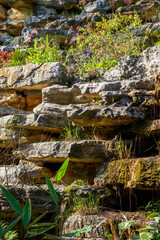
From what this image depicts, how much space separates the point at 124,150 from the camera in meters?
4.29

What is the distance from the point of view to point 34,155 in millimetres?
4539

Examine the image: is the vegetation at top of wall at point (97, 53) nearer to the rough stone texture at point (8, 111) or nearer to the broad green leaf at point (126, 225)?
the rough stone texture at point (8, 111)

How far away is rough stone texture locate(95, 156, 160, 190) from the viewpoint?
11.6ft

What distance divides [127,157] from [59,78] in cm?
233

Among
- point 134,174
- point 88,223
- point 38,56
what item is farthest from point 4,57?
point 88,223

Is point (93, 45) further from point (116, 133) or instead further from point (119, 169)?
point (119, 169)

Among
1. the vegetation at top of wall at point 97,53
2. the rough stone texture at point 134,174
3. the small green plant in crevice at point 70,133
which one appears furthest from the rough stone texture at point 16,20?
the rough stone texture at point 134,174

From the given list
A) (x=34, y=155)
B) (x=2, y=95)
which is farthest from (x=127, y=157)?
(x=2, y=95)

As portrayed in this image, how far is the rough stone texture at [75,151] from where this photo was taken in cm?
427

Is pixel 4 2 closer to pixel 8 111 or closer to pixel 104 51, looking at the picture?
pixel 104 51

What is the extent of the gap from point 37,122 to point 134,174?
204cm

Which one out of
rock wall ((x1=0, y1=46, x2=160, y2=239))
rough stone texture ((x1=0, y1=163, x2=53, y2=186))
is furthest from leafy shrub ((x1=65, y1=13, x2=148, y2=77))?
rough stone texture ((x1=0, y1=163, x2=53, y2=186))

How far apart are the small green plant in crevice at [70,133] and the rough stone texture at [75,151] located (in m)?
0.32

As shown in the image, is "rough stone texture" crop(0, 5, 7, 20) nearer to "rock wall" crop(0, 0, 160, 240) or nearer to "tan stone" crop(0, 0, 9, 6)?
"tan stone" crop(0, 0, 9, 6)
